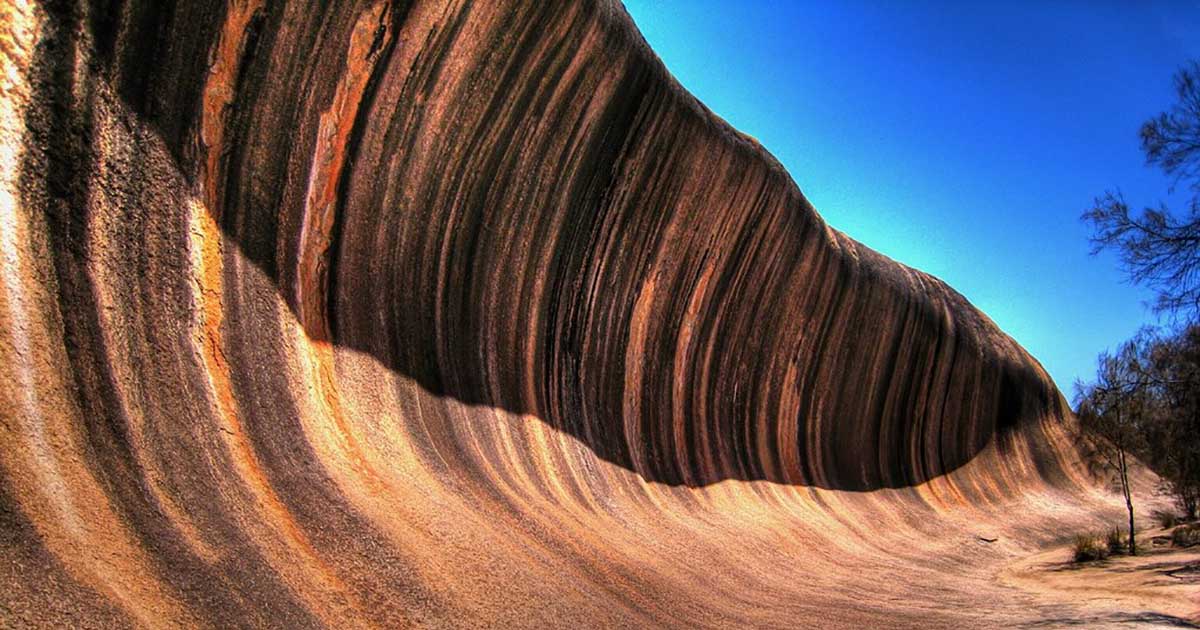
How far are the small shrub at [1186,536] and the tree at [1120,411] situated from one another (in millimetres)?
646

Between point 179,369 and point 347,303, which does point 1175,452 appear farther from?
point 179,369

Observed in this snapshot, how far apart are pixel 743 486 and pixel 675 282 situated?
315cm

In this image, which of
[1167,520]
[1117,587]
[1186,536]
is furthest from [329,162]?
[1167,520]

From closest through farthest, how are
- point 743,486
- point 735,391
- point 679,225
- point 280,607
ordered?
point 280,607 < point 679,225 < point 743,486 < point 735,391

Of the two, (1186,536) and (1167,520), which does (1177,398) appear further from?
(1167,520)

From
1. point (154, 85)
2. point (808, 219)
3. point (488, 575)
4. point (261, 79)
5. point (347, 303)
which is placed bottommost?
point (488, 575)

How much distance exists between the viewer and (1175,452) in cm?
991

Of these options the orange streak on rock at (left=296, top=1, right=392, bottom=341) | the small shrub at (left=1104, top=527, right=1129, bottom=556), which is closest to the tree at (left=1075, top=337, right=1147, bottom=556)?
the small shrub at (left=1104, top=527, right=1129, bottom=556)

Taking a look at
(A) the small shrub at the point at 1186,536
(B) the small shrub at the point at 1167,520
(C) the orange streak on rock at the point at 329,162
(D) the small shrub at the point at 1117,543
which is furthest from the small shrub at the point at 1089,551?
(C) the orange streak on rock at the point at 329,162

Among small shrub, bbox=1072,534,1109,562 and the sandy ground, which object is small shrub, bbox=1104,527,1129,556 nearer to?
the sandy ground

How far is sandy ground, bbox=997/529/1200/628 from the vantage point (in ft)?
26.3

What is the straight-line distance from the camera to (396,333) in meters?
6.97

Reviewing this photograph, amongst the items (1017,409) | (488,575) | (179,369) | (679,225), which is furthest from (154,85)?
(1017,409)

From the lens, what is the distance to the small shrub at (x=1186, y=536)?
14117 mm
